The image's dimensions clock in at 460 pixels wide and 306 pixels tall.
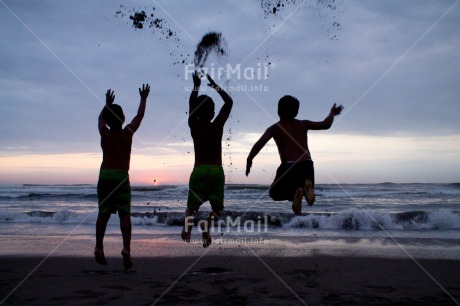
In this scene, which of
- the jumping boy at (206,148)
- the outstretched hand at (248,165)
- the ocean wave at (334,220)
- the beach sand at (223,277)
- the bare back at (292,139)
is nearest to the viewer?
the beach sand at (223,277)

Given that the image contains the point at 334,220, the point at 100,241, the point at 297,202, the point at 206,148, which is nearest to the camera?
the point at 206,148

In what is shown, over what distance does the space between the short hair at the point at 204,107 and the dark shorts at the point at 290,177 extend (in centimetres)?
125

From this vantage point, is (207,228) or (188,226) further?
(207,228)

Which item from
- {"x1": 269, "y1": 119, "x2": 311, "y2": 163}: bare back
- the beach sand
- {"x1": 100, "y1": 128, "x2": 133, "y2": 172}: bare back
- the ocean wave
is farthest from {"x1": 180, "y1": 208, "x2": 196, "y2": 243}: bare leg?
the ocean wave

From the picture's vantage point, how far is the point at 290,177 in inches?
236

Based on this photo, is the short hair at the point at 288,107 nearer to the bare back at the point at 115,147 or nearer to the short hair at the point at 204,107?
the short hair at the point at 204,107

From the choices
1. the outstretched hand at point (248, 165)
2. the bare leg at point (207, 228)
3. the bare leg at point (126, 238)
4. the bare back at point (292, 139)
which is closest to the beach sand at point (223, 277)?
the bare leg at point (126, 238)

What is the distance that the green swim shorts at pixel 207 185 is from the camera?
5684 mm

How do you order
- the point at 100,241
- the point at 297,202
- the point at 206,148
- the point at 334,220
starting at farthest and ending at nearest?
the point at 334,220
the point at 100,241
the point at 297,202
the point at 206,148

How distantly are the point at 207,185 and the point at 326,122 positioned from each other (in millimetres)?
1791

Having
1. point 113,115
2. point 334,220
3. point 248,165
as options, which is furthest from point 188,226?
point 334,220

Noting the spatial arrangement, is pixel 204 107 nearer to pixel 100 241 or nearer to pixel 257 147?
pixel 257 147

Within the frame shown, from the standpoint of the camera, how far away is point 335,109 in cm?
619

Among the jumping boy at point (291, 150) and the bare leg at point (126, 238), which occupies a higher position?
the jumping boy at point (291, 150)
